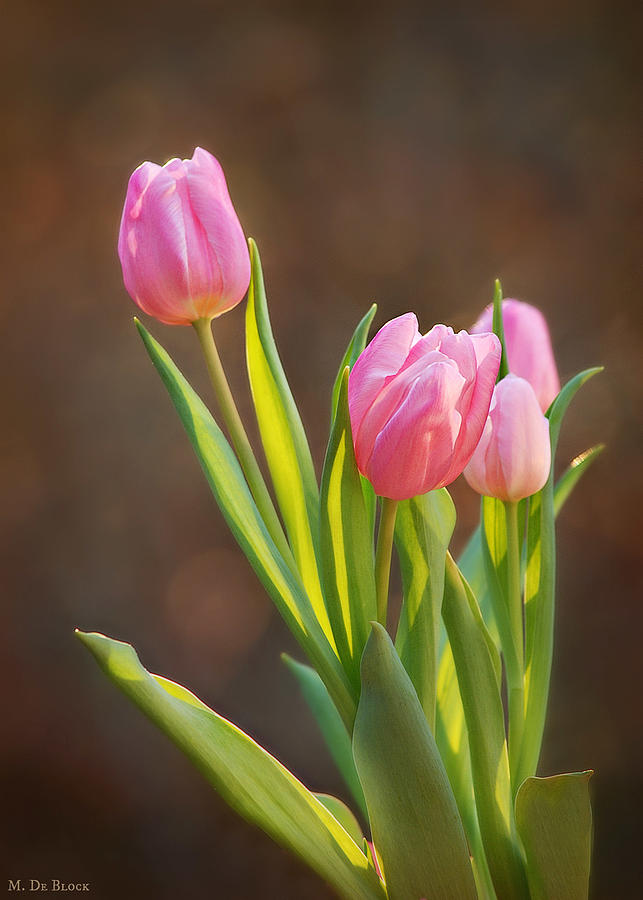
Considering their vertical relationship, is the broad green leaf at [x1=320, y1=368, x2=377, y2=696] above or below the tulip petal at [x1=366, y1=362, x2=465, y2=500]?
below

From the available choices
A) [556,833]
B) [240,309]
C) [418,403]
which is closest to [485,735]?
[556,833]

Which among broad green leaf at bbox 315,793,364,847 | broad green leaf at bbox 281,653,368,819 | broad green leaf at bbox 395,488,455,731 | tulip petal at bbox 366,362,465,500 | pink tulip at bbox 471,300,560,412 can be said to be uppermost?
pink tulip at bbox 471,300,560,412

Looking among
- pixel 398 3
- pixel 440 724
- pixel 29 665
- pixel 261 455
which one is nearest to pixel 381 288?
pixel 261 455

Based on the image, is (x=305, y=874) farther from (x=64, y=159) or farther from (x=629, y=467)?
(x=64, y=159)

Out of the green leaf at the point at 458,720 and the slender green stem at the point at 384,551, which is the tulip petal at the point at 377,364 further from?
the green leaf at the point at 458,720

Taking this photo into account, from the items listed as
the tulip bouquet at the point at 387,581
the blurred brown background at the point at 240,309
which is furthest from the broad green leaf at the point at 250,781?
the blurred brown background at the point at 240,309

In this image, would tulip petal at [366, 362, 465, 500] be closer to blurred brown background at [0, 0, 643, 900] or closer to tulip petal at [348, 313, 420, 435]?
tulip petal at [348, 313, 420, 435]

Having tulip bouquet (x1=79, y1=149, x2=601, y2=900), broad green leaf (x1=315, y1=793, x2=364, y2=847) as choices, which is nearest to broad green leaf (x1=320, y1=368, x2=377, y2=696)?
tulip bouquet (x1=79, y1=149, x2=601, y2=900)
